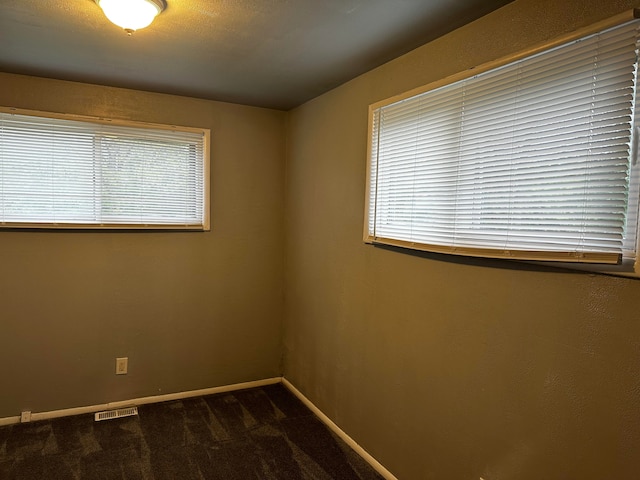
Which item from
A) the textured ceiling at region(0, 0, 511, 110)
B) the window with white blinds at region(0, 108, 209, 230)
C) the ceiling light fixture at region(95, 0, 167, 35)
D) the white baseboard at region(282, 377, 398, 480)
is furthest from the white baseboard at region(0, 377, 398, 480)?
the ceiling light fixture at region(95, 0, 167, 35)

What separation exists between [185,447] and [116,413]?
2.38 feet

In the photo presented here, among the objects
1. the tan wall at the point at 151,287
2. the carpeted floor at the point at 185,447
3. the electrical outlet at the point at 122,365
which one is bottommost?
the carpeted floor at the point at 185,447

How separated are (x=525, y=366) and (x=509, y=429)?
270mm

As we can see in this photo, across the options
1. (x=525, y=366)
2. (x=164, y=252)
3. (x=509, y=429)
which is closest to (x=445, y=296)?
(x=525, y=366)

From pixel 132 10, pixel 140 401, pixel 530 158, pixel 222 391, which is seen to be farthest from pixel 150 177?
pixel 530 158

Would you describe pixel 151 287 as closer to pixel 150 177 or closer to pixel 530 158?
pixel 150 177

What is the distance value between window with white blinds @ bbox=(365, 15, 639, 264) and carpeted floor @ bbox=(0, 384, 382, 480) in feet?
4.66

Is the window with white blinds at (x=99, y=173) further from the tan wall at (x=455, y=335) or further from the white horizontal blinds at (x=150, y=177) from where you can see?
the tan wall at (x=455, y=335)

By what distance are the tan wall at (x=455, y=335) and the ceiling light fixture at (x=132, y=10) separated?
120 centimetres

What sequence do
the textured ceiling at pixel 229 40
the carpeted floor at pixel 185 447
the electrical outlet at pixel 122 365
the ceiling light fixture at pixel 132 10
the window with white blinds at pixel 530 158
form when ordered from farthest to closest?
the electrical outlet at pixel 122 365, the carpeted floor at pixel 185 447, the textured ceiling at pixel 229 40, the ceiling light fixture at pixel 132 10, the window with white blinds at pixel 530 158

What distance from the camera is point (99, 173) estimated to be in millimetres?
2930

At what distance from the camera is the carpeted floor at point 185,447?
7.75 feet

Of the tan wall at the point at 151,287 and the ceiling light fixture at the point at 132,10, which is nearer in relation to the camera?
the ceiling light fixture at the point at 132,10

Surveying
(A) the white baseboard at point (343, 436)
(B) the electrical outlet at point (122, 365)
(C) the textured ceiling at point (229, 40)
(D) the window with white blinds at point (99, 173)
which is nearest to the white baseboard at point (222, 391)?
(A) the white baseboard at point (343, 436)
